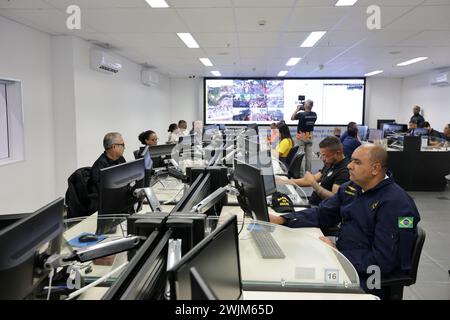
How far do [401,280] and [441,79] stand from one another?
29.5ft

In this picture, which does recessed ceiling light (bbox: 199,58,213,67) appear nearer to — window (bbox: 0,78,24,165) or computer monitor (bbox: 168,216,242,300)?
window (bbox: 0,78,24,165)

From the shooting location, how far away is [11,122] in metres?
4.54

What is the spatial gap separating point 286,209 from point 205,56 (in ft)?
17.3

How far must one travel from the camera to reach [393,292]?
70.5 inches

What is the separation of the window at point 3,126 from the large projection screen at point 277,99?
7.48m

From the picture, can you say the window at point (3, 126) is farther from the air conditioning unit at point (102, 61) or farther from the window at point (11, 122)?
the air conditioning unit at point (102, 61)

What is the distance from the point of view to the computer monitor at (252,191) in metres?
1.85

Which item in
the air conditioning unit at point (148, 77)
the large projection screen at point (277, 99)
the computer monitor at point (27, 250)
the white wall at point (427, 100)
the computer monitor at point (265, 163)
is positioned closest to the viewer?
the computer monitor at point (27, 250)

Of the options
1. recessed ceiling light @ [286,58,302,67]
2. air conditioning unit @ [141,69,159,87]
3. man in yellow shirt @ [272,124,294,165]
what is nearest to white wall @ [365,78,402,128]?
recessed ceiling light @ [286,58,302,67]

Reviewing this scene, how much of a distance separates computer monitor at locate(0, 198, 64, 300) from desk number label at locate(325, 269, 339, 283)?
1.13 m

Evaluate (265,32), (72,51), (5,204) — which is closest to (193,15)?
(265,32)

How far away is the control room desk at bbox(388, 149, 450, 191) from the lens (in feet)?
21.5

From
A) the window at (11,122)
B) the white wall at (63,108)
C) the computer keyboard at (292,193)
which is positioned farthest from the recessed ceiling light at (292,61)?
the window at (11,122)

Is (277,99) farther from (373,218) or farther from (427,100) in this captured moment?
(373,218)
